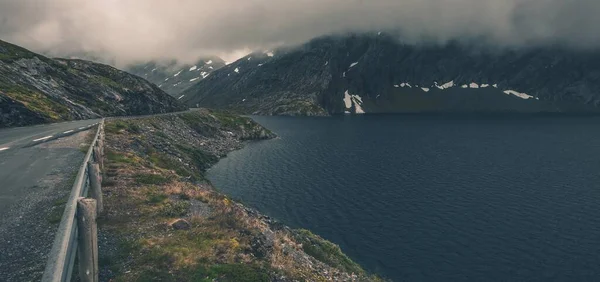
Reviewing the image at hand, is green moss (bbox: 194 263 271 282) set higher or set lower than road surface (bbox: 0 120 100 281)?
lower

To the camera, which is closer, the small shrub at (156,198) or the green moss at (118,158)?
the small shrub at (156,198)

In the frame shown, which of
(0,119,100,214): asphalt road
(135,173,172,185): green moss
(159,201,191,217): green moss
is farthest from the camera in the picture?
(135,173,172,185): green moss

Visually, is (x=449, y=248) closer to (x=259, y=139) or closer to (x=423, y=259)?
(x=423, y=259)

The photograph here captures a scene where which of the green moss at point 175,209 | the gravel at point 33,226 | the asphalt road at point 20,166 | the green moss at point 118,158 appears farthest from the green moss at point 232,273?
the green moss at point 118,158

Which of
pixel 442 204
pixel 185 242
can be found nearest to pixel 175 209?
pixel 185 242

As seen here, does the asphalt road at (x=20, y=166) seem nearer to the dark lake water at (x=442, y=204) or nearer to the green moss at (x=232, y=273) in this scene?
the green moss at (x=232, y=273)

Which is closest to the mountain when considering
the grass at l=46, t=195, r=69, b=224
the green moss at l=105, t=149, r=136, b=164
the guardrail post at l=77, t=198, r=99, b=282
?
the green moss at l=105, t=149, r=136, b=164

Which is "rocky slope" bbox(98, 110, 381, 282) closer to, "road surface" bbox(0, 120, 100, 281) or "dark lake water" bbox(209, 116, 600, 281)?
"road surface" bbox(0, 120, 100, 281)
